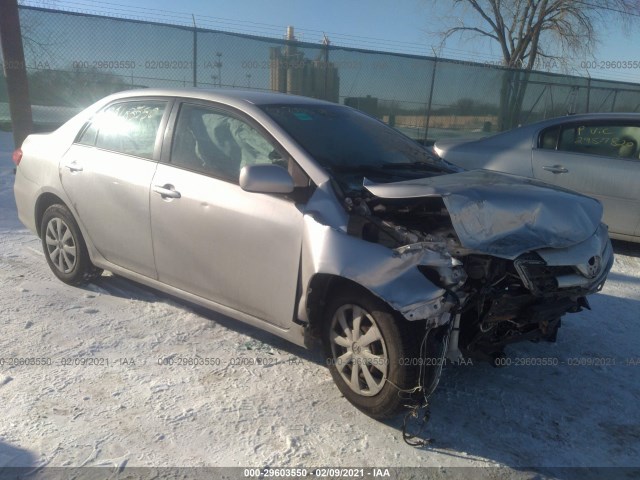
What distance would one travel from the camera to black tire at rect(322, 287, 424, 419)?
103 inches

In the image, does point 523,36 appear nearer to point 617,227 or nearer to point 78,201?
point 617,227

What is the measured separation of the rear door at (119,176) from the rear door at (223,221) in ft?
0.50

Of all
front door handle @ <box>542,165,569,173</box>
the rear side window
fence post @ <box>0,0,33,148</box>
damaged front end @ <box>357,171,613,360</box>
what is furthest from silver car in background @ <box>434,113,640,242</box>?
fence post @ <box>0,0,33,148</box>

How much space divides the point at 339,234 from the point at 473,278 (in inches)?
28.0

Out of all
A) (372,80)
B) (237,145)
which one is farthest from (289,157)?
(372,80)

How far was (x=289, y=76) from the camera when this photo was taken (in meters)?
11.5

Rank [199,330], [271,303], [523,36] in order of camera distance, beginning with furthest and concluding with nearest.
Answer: [523,36], [199,330], [271,303]

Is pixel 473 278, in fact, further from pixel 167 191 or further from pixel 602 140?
pixel 602 140

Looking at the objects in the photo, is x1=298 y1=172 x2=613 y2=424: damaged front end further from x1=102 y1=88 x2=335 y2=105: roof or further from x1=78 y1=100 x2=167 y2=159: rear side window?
x1=78 y1=100 x2=167 y2=159: rear side window

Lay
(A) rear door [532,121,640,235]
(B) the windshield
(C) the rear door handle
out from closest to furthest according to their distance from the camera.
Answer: (B) the windshield < (C) the rear door handle < (A) rear door [532,121,640,235]

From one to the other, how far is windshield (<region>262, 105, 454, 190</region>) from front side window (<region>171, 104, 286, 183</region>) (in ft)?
0.63

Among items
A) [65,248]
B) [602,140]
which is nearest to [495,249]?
[65,248]

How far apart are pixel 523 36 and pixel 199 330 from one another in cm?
2260

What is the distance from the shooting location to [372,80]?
12383 mm
